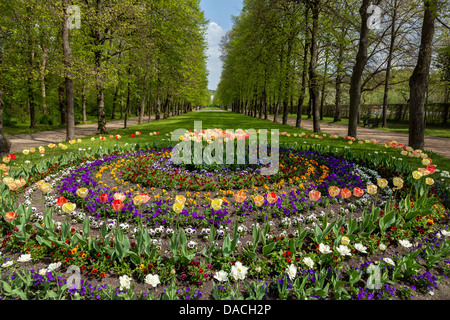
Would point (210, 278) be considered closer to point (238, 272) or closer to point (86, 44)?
point (238, 272)

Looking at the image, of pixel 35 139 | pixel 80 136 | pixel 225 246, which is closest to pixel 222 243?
pixel 225 246

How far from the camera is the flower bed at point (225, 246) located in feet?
7.44

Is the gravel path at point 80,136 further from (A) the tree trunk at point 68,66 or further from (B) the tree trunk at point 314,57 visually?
(B) the tree trunk at point 314,57

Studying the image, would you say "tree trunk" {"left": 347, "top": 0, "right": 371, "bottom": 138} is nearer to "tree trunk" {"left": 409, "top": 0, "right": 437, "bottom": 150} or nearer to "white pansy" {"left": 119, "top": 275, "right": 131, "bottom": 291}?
"tree trunk" {"left": 409, "top": 0, "right": 437, "bottom": 150}

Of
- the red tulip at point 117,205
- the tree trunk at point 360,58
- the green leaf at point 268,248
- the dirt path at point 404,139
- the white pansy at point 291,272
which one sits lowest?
the white pansy at point 291,272

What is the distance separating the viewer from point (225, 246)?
8.64 ft

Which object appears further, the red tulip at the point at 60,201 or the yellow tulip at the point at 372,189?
the yellow tulip at the point at 372,189

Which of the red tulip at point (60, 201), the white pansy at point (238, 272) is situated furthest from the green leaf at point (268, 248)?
the red tulip at point (60, 201)

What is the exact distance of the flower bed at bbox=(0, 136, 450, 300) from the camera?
2.27 meters

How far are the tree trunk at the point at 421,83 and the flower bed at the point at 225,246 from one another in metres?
4.82

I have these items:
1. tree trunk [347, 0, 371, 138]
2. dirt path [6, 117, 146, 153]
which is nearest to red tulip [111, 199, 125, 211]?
dirt path [6, 117, 146, 153]

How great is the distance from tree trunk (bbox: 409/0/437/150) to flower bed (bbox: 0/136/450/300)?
4823mm

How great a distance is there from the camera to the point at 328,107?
3897cm
